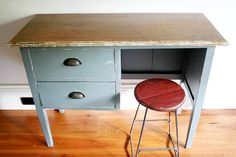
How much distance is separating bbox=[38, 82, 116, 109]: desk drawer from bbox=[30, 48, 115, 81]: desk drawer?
50 mm

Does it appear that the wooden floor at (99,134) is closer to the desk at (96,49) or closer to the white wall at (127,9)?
the desk at (96,49)

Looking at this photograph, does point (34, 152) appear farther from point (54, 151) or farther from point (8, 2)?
point (8, 2)

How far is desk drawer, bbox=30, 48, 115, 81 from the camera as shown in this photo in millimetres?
1152

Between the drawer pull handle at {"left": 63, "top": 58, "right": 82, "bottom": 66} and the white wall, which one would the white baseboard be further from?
the drawer pull handle at {"left": 63, "top": 58, "right": 82, "bottom": 66}

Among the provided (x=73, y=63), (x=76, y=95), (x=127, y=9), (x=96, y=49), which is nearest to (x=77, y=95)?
(x=76, y=95)

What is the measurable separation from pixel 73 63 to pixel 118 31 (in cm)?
31

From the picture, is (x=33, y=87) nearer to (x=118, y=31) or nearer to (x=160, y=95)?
(x=118, y=31)

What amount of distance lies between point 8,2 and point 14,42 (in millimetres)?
583

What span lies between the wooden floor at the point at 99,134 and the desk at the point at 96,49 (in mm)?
163

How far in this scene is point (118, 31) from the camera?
1209mm

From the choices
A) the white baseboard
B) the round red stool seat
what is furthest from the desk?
the white baseboard

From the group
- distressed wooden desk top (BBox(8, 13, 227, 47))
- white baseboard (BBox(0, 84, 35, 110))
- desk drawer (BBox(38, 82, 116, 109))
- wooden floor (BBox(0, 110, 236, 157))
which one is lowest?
wooden floor (BBox(0, 110, 236, 157))

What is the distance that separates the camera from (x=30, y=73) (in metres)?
1.22

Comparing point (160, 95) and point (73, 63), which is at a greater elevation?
point (73, 63)
